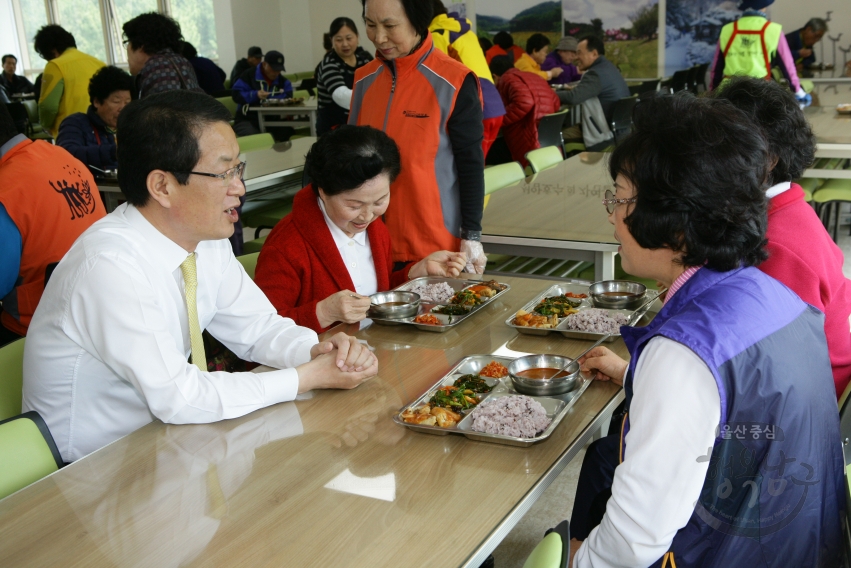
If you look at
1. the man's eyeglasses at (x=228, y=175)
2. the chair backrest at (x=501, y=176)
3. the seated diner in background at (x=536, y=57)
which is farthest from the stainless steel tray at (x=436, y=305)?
the seated diner in background at (x=536, y=57)

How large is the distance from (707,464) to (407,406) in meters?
0.55

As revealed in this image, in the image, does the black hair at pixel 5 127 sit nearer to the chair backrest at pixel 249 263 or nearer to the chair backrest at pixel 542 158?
the chair backrest at pixel 249 263

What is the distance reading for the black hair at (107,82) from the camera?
12.0ft

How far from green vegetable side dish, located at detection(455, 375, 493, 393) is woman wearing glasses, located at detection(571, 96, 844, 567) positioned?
355mm

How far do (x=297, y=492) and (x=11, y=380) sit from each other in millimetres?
A: 768

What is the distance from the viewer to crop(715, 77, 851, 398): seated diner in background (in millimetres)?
1566

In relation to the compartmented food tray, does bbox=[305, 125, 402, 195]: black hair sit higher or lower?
higher

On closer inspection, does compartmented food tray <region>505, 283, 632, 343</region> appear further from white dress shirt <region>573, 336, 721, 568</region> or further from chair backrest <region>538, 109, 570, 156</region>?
chair backrest <region>538, 109, 570, 156</region>

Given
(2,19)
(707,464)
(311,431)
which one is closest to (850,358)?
(707,464)

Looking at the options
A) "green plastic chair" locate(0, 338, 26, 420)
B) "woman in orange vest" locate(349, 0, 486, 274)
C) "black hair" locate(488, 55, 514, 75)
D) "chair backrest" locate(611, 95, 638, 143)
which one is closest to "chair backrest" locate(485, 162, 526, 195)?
"woman in orange vest" locate(349, 0, 486, 274)

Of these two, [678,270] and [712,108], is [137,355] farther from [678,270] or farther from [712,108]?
[712,108]

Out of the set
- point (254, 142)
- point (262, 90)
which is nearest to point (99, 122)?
point (254, 142)

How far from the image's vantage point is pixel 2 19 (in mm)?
11820

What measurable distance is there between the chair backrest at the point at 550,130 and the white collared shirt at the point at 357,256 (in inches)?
119
